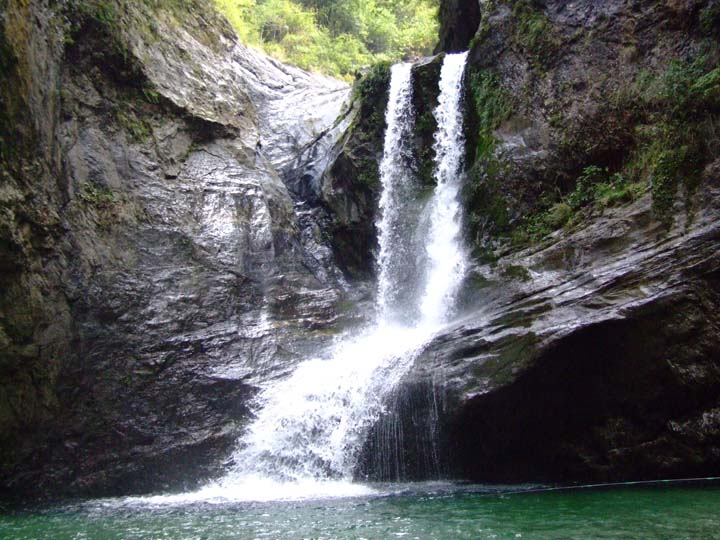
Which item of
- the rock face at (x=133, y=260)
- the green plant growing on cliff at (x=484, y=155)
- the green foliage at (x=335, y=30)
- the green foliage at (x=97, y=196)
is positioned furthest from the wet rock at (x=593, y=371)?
the green foliage at (x=335, y=30)

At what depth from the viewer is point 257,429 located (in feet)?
31.6

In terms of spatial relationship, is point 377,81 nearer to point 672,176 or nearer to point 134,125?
point 134,125

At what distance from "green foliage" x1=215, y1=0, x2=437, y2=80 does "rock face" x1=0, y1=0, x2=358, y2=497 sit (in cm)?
965

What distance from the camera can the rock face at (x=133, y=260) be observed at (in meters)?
8.95

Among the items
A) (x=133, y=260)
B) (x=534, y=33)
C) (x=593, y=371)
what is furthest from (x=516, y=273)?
(x=133, y=260)

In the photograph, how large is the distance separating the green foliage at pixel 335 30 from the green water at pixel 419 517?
65.0ft

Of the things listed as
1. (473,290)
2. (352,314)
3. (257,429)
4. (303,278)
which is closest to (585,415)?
(473,290)

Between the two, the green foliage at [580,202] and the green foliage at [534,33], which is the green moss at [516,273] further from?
the green foliage at [534,33]

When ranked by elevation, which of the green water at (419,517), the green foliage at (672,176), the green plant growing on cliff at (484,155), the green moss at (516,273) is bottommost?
the green water at (419,517)

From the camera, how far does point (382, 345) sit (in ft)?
36.8

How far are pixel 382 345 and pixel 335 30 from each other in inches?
875

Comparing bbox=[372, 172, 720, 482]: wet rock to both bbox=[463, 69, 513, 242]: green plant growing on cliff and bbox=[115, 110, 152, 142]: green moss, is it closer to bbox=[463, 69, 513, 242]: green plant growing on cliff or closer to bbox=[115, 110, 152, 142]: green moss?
bbox=[463, 69, 513, 242]: green plant growing on cliff

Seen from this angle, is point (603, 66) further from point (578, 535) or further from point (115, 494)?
point (115, 494)

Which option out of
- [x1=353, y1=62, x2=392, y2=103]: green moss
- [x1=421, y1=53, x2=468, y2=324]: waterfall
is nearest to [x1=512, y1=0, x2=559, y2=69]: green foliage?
[x1=421, y1=53, x2=468, y2=324]: waterfall
